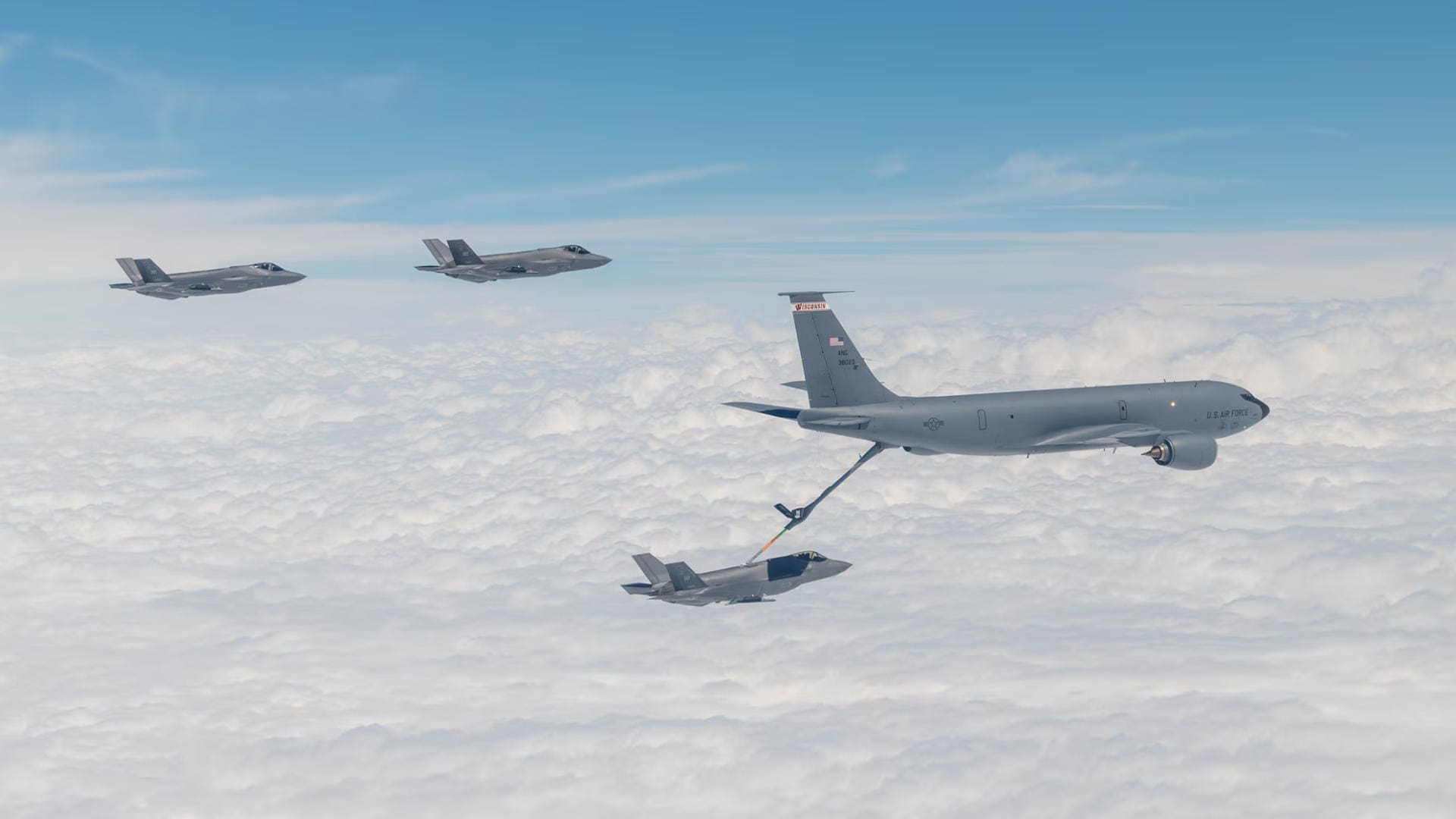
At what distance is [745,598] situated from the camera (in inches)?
3061

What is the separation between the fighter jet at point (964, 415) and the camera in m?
63.9

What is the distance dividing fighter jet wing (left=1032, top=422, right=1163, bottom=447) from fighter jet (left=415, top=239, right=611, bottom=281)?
132 feet

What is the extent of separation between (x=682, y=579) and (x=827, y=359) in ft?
88.7

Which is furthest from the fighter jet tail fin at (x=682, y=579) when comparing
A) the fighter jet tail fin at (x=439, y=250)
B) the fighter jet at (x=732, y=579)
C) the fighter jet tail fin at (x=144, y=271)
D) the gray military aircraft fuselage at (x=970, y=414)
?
the fighter jet tail fin at (x=144, y=271)

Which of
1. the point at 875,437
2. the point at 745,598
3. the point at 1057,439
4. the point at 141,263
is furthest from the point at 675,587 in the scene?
the point at 141,263

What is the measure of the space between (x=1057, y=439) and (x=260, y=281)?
207 feet

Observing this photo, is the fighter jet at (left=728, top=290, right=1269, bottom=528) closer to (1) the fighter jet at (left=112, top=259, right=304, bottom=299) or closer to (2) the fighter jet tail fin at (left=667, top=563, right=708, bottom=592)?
(2) the fighter jet tail fin at (left=667, top=563, right=708, bottom=592)

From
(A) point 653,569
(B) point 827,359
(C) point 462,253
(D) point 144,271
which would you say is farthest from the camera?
(A) point 653,569

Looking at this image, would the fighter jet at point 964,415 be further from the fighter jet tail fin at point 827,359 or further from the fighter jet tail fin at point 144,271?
the fighter jet tail fin at point 144,271

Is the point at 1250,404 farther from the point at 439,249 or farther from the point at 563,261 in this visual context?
the point at 439,249

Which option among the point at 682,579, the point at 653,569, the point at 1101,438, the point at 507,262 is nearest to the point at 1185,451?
the point at 1101,438

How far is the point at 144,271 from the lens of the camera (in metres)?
74.4

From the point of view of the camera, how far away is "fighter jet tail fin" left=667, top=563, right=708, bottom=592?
8194 cm

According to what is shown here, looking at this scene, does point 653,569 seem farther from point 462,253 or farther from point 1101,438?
point 1101,438
